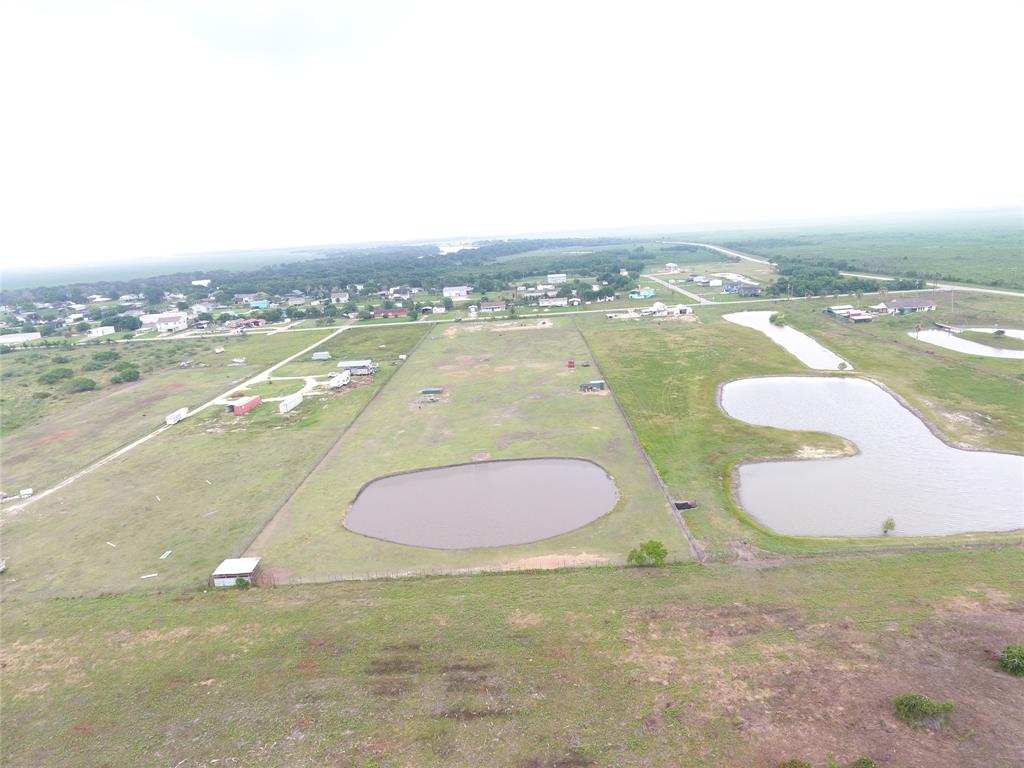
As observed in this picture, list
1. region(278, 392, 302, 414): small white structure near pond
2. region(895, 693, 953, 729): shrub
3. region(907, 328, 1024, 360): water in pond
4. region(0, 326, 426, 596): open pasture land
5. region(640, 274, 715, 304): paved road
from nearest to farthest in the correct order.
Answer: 1. region(895, 693, 953, 729): shrub
2. region(0, 326, 426, 596): open pasture land
3. region(278, 392, 302, 414): small white structure near pond
4. region(907, 328, 1024, 360): water in pond
5. region(640, 274, 715, 304): paved road

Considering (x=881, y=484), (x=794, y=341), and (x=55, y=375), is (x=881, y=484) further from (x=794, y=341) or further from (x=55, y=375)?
(x=55, y=375)

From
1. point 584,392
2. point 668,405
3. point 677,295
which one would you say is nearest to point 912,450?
point 668,405

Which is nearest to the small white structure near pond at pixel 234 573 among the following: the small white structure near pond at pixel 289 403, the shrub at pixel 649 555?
the shrub at pixel 649 555

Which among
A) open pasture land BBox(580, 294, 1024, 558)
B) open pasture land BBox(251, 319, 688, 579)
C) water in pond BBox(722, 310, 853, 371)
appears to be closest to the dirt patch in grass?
open pasture land BBox(251, 319, 688, 579)

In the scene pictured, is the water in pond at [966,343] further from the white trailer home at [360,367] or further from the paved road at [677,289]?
the white trailer home at [360,367]

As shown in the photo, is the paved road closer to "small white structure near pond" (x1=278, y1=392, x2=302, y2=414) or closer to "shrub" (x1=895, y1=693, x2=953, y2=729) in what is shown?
"small white structure near pond" (x1=278, y1=392, x2=302, y2=414)

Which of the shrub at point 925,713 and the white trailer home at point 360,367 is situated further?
the white trailer home at point 360,367
